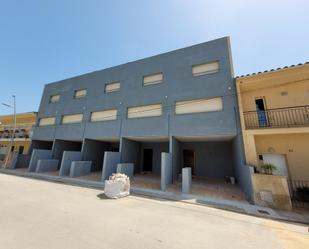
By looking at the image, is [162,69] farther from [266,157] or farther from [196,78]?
[266,157]

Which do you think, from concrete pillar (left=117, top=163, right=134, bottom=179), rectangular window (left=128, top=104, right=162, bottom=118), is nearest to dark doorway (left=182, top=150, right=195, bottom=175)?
rectangular window (left=128, top=104, right=162, bottom=118)

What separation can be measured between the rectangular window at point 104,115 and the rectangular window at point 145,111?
167 cm

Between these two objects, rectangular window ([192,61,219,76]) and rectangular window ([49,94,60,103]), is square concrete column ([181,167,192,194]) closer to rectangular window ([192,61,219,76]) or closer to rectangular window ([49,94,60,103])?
rectangular window ([192,61,219,76])

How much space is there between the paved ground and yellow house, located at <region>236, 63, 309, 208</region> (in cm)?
455

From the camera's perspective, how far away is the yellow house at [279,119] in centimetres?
862

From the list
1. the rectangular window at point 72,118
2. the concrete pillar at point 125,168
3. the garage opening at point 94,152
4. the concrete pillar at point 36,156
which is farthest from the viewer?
the rectangular window at point 72,118

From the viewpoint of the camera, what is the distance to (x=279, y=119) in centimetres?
969

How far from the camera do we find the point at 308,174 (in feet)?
28.1

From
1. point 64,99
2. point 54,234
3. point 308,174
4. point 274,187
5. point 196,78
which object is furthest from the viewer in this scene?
point 64,99

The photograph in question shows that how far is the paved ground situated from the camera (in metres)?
3.41

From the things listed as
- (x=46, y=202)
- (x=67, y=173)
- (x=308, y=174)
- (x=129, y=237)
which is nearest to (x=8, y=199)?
(x=46, y=202)

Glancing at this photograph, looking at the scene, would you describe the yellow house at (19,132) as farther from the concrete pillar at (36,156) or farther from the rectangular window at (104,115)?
the rectangular window at (104,115)

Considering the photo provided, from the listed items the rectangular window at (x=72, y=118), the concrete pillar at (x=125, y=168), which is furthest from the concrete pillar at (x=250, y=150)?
the rectangular window at (x=72, y=118)

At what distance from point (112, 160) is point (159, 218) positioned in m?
7.35
